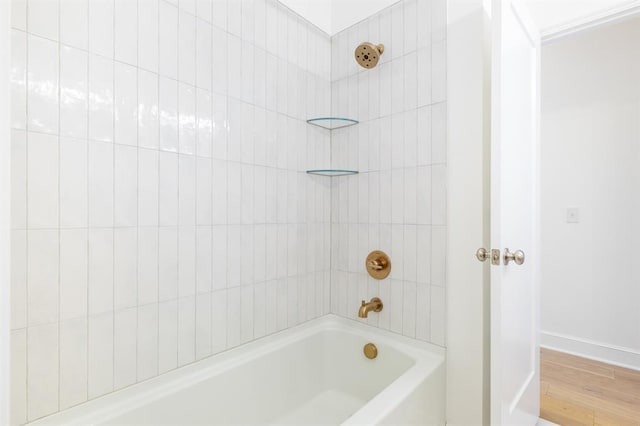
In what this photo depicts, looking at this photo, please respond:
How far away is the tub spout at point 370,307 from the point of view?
1.63 metres

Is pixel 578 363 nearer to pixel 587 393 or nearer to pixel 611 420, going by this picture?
pixel 587 393

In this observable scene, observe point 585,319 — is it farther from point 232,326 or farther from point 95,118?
point 95,118

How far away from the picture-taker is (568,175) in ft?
8.51

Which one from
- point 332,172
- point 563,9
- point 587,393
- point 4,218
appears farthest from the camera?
point 587,393

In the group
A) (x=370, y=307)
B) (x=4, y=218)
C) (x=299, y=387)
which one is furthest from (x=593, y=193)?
(x=4, y=218)

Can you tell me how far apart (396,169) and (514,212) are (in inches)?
22.8

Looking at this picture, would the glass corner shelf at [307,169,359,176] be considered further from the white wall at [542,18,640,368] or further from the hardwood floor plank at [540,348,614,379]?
the hardwood floor plank at [540,348,614,379]

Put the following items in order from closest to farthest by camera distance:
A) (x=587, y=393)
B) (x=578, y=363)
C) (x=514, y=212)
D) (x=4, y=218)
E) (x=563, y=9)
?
1. (x=4, y=218)
2. (x=514, y=212)
3. (x=563, y=9)
4. (x=587, y=393)
5. (x=578, y=363)

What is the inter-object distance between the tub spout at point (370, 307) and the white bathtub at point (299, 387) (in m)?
0.14

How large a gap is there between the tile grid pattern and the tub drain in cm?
12

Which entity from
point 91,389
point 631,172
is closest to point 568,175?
point 631,172

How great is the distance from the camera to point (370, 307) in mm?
1667

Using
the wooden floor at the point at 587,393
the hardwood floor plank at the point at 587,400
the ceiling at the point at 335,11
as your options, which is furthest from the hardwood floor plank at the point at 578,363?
the ceiling at the point at 335,11

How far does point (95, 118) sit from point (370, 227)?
132 centimetres
